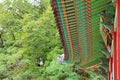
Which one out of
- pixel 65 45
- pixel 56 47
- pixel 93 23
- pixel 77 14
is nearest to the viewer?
pixel 77 14

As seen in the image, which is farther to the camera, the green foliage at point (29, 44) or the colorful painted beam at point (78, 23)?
the green foliage at point (29, 44)

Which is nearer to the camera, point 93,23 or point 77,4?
point 77,4

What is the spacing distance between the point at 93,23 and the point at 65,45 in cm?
89

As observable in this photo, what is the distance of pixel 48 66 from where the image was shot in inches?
592

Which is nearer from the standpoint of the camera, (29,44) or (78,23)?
(78,23)

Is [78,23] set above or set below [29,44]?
above

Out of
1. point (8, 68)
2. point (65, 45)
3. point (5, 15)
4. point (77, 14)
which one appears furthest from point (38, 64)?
point (77, 14)

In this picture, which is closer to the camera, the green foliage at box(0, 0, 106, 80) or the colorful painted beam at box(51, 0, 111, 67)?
the colorful painted beam at box(51, 0, 111, 67)

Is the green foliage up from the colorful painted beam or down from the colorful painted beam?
down

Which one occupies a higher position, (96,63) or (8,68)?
(96,63)

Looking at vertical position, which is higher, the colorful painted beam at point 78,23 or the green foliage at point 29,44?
the colorful painted beam at point 78,23

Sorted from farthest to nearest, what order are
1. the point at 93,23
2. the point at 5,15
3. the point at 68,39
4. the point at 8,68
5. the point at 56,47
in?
1. the point at 5,15
2. the point at 56,47
3. the point at 8,68
4. the point at 68,39
5. the point at 93,23

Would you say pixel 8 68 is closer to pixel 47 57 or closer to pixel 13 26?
pixel 47 57

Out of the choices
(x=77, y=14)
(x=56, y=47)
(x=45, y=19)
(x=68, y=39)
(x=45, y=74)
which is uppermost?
(x=77, y=14)
